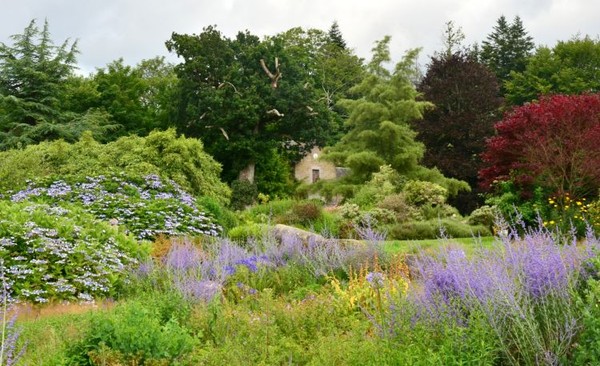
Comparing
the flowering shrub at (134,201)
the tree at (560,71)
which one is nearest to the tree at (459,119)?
the flowering shrub at (134,201)

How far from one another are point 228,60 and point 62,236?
23699 millimetres

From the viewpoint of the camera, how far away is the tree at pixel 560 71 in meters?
36.4

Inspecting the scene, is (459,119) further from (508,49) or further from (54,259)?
(508,49)

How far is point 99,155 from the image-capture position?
1661 cm

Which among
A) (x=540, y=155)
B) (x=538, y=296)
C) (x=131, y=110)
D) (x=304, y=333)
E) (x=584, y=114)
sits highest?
(x=131, y=110)

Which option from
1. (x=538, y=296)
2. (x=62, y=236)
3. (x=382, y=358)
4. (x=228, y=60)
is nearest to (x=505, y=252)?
(x=538, y=296)

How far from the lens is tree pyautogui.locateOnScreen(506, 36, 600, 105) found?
3641cm

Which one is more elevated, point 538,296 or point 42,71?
point 42,71

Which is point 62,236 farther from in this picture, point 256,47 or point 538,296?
point 256,47

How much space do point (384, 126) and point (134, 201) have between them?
39.7 ft

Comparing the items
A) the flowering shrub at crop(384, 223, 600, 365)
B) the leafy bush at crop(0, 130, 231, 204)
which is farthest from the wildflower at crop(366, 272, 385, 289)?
the leafy bush at crop(0, 130, 231, 204)

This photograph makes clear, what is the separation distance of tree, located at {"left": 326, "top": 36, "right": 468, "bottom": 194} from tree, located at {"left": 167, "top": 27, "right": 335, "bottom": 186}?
5652 millimetres

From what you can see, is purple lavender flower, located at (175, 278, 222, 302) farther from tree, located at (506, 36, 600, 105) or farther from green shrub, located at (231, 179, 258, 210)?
tree, located at (506, 36, 600, 105)

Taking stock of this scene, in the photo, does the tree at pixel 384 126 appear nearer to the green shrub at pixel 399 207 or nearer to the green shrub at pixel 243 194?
the green shrub at pixel 243 194
